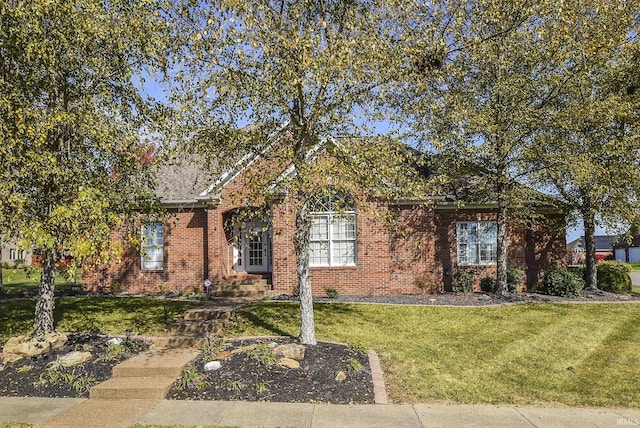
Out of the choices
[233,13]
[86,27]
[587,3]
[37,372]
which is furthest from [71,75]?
[587,3]

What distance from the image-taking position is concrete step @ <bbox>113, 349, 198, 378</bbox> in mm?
8234

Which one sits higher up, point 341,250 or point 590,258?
point 341,250

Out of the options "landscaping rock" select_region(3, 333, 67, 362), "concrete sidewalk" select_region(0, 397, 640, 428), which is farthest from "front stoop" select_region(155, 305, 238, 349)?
"concrete sidewalk" select_region(0, 397, 640, 428)

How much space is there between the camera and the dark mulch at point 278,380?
24.3 feet

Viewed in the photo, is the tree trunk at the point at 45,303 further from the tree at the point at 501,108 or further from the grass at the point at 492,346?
the tree at the point at 501,108

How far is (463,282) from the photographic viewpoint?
17.9m

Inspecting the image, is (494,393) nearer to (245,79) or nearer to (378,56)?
(378,56)

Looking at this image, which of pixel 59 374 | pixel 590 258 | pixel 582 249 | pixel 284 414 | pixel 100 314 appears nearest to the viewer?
pixel 284 414

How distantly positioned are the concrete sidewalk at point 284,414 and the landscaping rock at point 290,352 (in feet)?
5.03

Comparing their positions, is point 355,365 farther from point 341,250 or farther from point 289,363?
point 341,250

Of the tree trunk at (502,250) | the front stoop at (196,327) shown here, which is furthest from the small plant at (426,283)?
the front stoop at (196,327)

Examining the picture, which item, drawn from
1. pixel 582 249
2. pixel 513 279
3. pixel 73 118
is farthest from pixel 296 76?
pixel 582 249

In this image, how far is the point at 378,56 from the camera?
27.2ft

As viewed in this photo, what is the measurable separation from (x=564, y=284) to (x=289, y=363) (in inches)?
473
